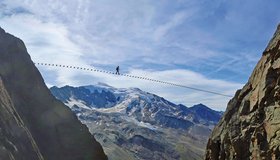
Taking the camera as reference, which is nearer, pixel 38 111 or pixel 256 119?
pixel 256 119

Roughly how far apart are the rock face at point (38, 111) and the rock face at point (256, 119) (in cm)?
4981

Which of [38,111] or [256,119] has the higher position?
Answer: [256,119]

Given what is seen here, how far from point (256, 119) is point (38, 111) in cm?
7285

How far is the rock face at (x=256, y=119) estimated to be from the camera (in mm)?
42131

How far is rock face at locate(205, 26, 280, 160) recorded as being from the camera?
4213 cm

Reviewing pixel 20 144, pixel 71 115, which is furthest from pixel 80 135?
pixel 20 144

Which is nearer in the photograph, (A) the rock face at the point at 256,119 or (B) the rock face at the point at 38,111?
(A) the rock face at the point at 256,119

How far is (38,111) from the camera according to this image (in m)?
108

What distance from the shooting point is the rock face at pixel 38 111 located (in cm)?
10106

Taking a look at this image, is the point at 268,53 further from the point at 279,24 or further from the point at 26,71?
the point at 26,71

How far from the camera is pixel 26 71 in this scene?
113m

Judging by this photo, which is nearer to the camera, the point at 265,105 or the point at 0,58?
the point at 265,105

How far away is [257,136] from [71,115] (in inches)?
3210

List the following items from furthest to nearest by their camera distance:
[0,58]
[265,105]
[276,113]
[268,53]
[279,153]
Answer: 1. [0,58]
2. [268,53]
3. [265,105]
4. [276,113]
5. [279,153]
